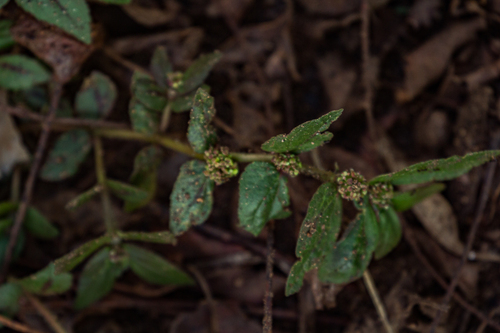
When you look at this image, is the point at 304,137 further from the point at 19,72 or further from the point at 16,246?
the point at 16,246

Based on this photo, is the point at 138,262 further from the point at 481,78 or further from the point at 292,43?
the point at 481,78

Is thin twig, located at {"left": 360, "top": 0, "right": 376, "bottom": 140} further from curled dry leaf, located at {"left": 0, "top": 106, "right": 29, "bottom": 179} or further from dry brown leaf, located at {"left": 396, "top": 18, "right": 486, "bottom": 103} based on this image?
curled dry leaf, located at {"left": 0, "top": 106, "right": 29, "bottom": 179}

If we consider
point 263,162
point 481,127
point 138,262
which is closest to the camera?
point 263,162

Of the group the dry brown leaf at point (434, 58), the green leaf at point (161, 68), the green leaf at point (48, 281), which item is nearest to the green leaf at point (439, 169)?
the dry brown leaf at point (434, 58)

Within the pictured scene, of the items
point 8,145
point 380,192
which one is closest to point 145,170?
point 8,145

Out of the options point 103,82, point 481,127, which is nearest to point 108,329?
point 103,82
